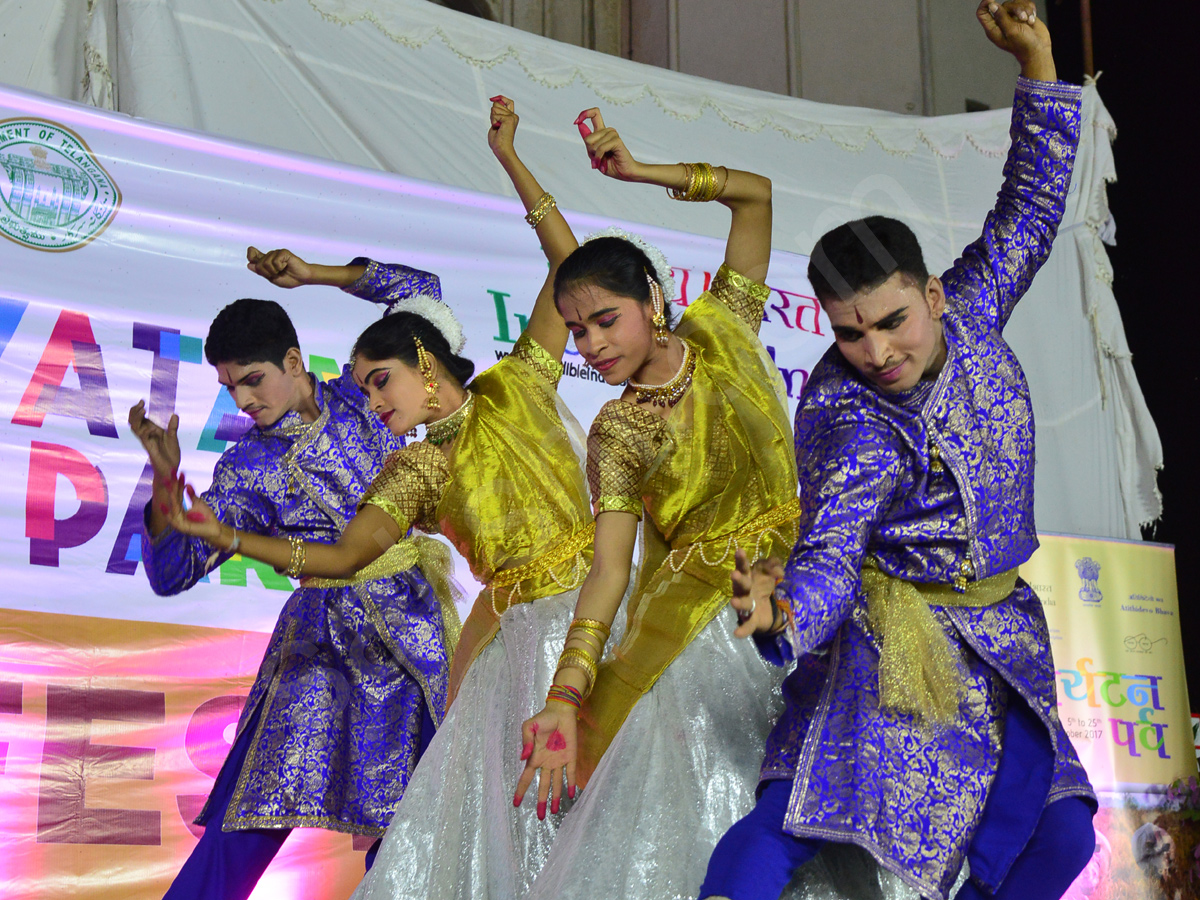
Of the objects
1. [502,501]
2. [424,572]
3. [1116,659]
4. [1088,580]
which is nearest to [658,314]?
[502,501]

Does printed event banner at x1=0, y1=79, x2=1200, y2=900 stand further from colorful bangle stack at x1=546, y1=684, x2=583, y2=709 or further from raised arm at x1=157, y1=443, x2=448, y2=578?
colorful bangle stack at x1=546, y1=684, x2=583, y2=709

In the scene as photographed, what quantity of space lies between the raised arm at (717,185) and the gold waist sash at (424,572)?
1048 mm

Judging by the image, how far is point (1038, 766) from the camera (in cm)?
179

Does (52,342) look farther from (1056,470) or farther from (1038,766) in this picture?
(1056,470)

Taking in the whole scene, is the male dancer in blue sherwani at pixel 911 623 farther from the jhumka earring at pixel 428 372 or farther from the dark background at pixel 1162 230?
the dark background at pixel 1162 230

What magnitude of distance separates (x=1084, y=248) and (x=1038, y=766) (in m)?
3.94

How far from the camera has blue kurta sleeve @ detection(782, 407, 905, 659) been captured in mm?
1663

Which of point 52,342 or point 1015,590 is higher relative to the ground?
point 52,342

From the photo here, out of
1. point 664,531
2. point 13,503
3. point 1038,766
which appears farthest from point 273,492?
point 1038,766

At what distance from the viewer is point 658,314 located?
7.65 ft

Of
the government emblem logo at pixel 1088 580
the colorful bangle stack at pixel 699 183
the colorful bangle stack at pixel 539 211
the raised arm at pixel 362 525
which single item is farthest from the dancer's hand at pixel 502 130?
the government emblem logo at pixel 1088 580

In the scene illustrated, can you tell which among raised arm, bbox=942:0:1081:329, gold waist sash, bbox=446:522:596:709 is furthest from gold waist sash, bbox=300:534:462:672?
raised arm, bbox=942:0:1081:329

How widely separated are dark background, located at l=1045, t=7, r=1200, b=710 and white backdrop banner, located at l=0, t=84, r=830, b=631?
3261mm

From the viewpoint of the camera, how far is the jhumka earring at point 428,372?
286 cm
